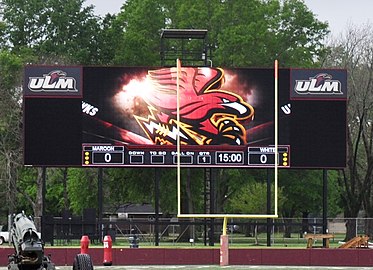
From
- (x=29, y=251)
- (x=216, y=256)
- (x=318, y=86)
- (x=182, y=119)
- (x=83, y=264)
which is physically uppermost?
(x=318, y=86)

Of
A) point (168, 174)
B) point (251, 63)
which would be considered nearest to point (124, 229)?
point (168, 174)

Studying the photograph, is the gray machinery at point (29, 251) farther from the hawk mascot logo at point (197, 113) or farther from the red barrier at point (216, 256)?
the hawk mascot logo at point (197, 113)

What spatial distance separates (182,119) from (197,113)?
2.00 feet

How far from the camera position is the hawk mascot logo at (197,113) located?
41531mm

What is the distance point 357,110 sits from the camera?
68750mm

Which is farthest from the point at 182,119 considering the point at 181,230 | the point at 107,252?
the point at 181,230

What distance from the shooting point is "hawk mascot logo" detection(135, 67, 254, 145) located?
4153 centimetres

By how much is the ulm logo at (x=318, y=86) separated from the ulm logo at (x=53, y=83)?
8403 millimetres

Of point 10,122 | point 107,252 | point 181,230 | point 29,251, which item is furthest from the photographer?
point 10,122

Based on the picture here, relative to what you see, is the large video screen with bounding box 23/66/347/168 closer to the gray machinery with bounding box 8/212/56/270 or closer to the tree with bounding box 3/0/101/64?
the gray machinery with bounding box 8/212/56/270

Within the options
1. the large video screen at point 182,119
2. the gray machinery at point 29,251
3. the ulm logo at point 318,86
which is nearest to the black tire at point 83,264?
the gray machinery at point 29,251

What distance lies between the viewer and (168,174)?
6397 centimetres

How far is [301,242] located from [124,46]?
20.8m

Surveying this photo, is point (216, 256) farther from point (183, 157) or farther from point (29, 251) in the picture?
point (29, 251)
